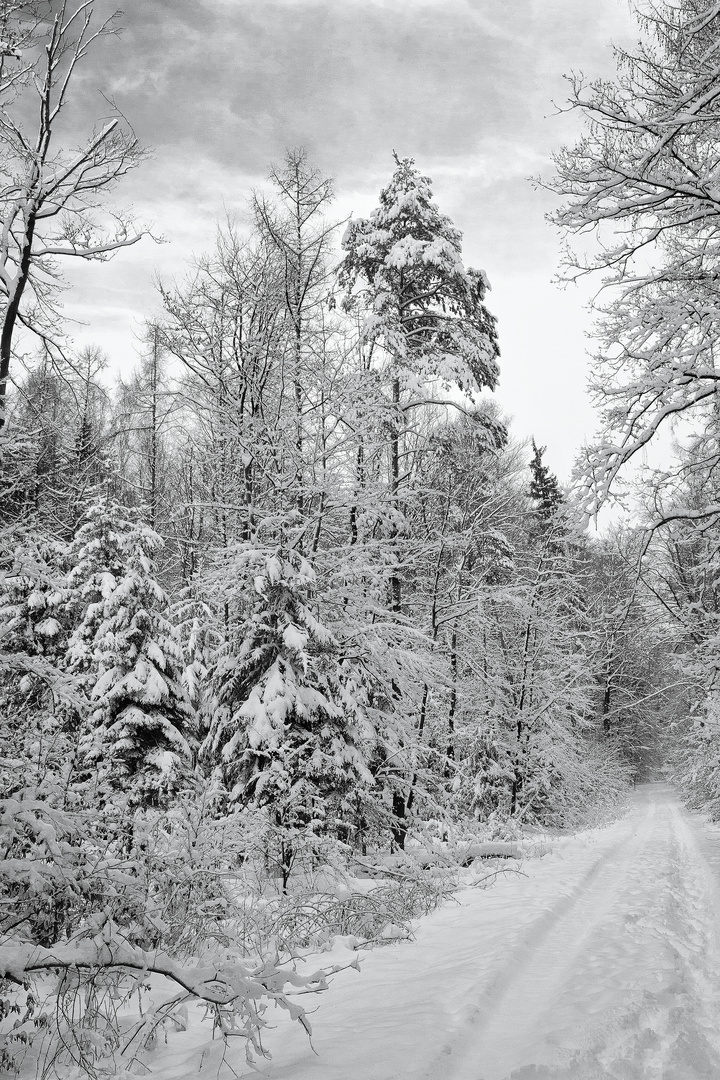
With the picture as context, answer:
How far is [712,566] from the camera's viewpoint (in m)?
11.3

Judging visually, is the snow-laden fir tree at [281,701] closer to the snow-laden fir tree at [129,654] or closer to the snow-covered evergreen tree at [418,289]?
the snow-laden fir tree at [129,654]

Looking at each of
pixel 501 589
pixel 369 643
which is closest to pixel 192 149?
pixel 369 643

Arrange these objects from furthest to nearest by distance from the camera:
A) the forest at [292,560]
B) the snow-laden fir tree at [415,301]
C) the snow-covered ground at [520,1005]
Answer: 1. the snow-laden fir tree at [415,301]
2. the forest at [292,560]
3. the snow-covered ground at [520,1005]

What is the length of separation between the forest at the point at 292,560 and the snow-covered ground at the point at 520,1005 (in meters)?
0.34

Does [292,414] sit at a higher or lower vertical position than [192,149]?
lower

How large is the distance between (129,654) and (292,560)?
16.9 ft

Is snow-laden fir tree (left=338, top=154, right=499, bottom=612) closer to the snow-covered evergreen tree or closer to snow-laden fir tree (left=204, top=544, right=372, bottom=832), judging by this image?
the snow-covered evergreen tree

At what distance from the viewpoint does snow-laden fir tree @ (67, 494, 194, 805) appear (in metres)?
12.5

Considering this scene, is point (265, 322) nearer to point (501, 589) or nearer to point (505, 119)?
point (505, 119)

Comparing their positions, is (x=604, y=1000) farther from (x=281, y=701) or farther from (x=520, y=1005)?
(x=281, y=701)

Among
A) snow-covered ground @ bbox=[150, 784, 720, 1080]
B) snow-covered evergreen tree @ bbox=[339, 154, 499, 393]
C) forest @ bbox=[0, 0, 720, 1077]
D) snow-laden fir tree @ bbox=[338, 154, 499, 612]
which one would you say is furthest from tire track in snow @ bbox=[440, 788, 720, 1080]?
snow-covered evergreen tree @ bbox=[339, 154, 499, 393]

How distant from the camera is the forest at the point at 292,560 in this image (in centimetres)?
367

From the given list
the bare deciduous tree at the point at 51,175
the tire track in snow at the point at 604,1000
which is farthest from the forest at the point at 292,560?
the tire track in snow at the point at 604,1000

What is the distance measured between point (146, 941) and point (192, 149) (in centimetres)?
1172
